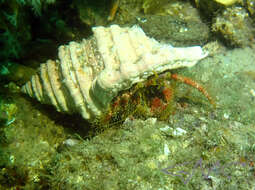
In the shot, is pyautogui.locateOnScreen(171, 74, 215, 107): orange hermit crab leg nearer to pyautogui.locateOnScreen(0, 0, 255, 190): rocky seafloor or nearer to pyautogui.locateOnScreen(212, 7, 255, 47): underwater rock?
pyautogui.locateOnScreen(0, 0, 255, 190): rocky seafloor

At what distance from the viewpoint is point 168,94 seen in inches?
102

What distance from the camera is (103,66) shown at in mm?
2465

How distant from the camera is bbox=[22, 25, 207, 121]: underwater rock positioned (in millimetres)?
2314

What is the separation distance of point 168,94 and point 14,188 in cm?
220

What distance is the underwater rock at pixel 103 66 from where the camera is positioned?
7.59 ft

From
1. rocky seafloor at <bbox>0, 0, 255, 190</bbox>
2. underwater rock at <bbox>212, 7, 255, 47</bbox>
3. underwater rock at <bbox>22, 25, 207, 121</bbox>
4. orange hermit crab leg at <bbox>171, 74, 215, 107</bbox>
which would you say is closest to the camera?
rocky seafloor at <bbox>0, 0, 255, 190</bbox>

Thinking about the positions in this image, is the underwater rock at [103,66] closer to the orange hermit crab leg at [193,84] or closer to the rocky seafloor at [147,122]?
the orange hermit crab leg at [193,84]

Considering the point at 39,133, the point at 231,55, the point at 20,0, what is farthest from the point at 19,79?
the point at 231,55

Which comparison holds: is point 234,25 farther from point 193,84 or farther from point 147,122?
point 147,122

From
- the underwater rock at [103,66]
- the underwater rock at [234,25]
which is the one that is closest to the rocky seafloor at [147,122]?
the underwater rock at [234,25]

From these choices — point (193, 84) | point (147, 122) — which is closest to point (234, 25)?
point (193, 84)

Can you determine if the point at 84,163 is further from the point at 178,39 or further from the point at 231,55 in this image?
the point at 231,55

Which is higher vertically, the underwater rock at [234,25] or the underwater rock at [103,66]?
the underwater rock at [103,66]

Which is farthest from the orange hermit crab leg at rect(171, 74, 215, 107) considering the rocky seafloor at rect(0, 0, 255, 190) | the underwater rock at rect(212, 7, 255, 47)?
the underwater rock at rect(212, 7, 255, 47)
